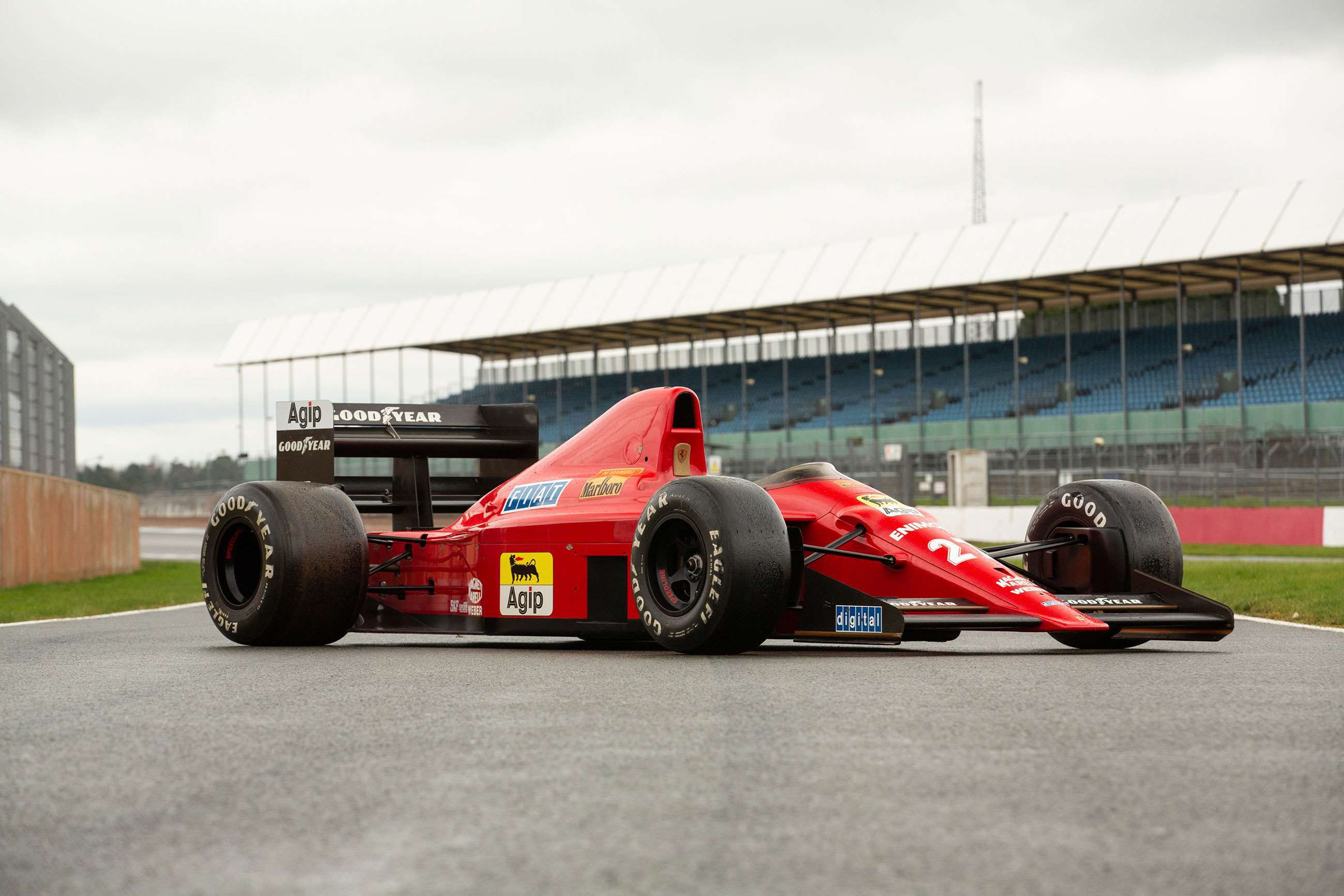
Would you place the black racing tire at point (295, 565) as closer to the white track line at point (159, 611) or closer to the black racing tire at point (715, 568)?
the black racing tire at point (715, 568)

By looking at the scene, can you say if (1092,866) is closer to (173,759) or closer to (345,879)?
(345,879)

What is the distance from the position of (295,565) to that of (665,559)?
2.33 meters

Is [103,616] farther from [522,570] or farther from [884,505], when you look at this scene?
[884,505]

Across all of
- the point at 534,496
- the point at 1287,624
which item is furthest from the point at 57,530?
the point at 1287,624

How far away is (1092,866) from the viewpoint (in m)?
3.14

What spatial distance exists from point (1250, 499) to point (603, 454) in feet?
76.9

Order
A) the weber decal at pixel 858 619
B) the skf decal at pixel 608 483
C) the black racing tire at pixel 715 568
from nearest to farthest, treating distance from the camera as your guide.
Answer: the black racing tire at pixel 715 568 → the weber decal at pixel 858 619 → the skf decal at pixel 608 483

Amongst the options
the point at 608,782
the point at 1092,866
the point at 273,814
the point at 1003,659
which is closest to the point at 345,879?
the point at 273,814

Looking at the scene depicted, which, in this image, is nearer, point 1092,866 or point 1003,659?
point 1092,866

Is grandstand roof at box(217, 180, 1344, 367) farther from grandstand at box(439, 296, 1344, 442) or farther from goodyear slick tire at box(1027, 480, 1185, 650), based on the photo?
goodyear slick tire at box(1027, 480, 1185, 650)

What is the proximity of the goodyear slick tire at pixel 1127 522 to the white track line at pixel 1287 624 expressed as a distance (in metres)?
2.24

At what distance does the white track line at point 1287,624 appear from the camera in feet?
35.3

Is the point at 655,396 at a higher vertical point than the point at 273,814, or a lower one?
higher

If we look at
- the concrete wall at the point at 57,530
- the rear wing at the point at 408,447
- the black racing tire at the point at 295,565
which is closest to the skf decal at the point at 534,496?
the black racing tire at the point at 295,565
